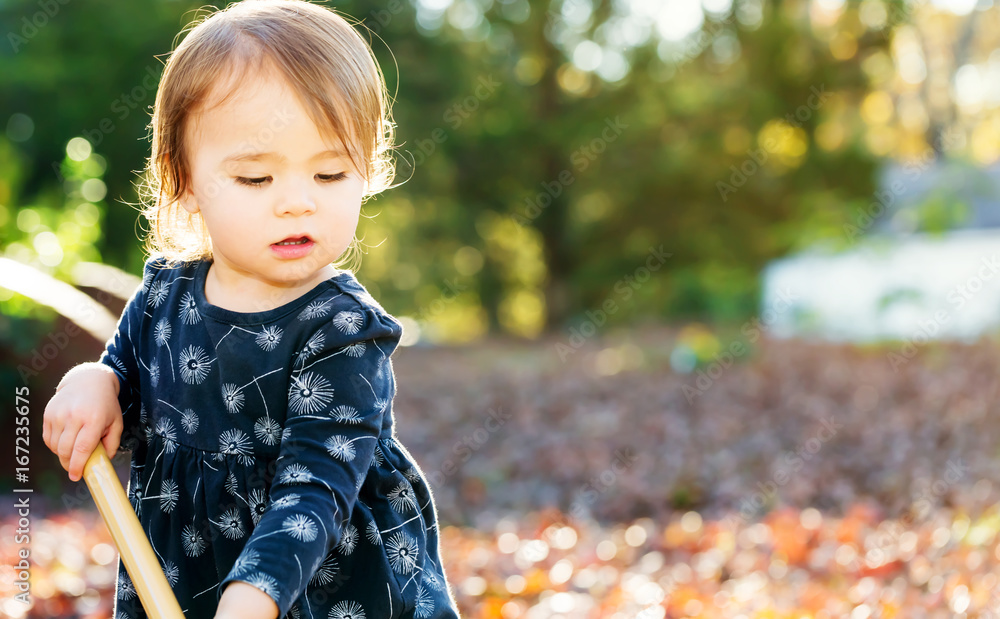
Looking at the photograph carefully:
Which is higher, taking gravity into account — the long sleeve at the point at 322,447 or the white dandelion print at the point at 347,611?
the long sleeve at the point at 322,447

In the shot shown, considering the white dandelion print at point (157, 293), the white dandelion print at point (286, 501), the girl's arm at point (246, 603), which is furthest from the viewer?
the white dandelion print at point (157, 293)

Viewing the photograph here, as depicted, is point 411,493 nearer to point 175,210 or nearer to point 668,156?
point 175,210

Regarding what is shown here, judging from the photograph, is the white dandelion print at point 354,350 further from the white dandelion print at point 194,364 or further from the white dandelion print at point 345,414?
the white dandelion print at point 194,364

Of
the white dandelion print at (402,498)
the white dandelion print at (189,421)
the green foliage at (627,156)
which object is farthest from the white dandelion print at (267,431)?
the green foliage at (627,156)

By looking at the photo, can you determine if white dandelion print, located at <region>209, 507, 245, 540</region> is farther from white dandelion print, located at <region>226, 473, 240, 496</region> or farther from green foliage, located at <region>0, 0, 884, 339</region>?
green foliage, located at <region>0, 0, 884, 339</region>

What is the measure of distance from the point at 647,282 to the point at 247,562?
17080mm

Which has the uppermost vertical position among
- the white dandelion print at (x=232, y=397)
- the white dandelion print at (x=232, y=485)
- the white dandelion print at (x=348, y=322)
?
the white dandelion print at (x=348, y=322)

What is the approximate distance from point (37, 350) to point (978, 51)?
22.9 meters

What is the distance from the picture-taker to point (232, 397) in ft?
5.13

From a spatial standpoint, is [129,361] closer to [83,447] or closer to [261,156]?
[83,447]

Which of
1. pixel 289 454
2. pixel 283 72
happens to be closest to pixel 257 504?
pixel 289 454

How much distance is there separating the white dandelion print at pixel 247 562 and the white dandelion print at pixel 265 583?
0.02m

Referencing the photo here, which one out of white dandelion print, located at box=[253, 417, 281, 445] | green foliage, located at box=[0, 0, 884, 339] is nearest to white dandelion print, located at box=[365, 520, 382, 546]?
white dandelion print, located at box=[253, 417, 281, 445]

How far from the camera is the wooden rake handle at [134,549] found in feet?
4.45
